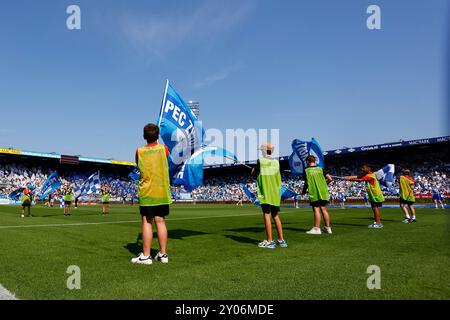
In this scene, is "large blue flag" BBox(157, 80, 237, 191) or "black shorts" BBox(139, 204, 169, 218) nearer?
"black shorts" BBox(139, 204, 169, 218)

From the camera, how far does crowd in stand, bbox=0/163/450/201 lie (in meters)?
44.5

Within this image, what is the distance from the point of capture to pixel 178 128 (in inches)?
329

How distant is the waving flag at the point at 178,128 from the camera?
8164 mm

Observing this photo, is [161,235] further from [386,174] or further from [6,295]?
[386,174]

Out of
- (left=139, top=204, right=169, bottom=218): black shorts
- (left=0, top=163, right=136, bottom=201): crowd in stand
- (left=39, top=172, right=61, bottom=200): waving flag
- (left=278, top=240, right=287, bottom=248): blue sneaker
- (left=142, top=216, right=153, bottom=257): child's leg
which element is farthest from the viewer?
(left=0, top=163, right=136, bottom=201): crowd in stand

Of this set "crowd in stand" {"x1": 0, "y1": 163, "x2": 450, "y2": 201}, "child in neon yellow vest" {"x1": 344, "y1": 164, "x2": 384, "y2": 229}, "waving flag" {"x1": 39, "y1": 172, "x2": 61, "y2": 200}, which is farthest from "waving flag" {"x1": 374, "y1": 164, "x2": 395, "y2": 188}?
"waving flag" {"x1": 39, "y1": 172, "x2": 61, "y2": 200}

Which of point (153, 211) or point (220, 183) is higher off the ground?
point (153, 211)

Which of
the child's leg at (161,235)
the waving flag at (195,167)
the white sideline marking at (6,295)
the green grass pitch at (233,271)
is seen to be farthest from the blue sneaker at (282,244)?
the white sideline marking at (6,295)

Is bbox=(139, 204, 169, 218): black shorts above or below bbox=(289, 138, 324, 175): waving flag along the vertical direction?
below

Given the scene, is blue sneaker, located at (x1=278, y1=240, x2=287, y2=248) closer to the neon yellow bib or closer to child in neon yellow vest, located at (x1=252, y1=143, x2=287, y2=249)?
child in neon yellow vest, located at (x1=252, y1=143, x2=287, y2=249)

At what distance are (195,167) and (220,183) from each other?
6679cm

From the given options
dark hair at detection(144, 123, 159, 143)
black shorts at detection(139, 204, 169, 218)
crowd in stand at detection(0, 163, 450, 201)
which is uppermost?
dark hair at detection(144, 123, 159, 143)

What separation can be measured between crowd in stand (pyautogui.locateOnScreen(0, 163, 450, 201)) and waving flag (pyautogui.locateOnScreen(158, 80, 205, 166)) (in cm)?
3730

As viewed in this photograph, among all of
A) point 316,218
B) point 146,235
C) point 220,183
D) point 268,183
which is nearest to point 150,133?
point 146,235
